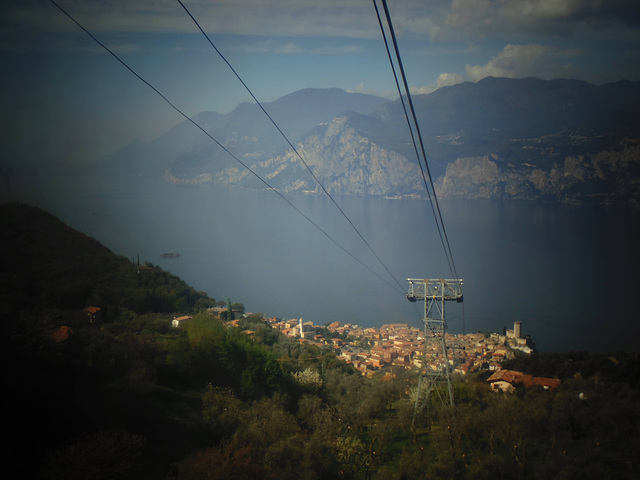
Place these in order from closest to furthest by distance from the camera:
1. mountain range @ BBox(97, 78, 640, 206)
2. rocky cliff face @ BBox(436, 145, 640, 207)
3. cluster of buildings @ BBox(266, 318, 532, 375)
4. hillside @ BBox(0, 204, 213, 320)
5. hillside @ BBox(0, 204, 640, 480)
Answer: hillside @ BBox(0, 204, 640, 480), hillside @ BBox(0, 204, 213, 320), cluster of buildings @ BBox(266, 318, 532, 375), rocky cliff face @ BBox(436, 145, 640, 207), mountain range @ BBox(97, 78, 640, 206)

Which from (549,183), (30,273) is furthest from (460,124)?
(30,273)

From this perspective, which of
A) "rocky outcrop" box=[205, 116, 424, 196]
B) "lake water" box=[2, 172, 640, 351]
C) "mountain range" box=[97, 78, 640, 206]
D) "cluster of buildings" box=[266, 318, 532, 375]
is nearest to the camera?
"cluster of buildings" box=[266, 318, 532, 375]

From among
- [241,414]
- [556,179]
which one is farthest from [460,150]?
[241,414]

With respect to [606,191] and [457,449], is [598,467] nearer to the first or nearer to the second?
[457,449]

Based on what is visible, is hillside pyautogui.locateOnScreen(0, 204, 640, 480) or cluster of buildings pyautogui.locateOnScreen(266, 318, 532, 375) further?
cluster of buildings pyautogui.locateOnScreen(266, 318, 532, 375)

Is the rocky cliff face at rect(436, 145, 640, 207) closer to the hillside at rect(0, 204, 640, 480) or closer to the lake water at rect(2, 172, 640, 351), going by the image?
the lake water at rect(2, 172, 640, 351)

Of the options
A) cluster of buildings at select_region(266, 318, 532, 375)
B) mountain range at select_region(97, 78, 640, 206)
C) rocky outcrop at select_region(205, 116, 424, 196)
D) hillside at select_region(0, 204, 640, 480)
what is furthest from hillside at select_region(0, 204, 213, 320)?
rocky outcrop at select_region(205, 116, 424, 196)
